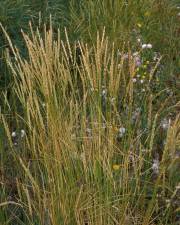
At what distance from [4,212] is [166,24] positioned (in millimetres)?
2439

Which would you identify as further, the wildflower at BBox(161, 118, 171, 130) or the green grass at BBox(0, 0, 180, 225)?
the wildflower at BBox(161, 118, 171, 130)

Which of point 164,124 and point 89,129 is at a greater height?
point 89,129

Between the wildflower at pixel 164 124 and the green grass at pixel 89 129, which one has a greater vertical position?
the green grass at pixel 89 129

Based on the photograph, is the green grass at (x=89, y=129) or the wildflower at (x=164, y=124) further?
the wildflower at (x=164, y=124)

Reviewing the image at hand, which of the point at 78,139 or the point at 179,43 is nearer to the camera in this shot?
the point at 78,139

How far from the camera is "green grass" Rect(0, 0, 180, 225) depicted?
1634 millimetres

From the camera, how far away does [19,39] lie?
3342 millimetres

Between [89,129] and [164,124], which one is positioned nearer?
[89,129]

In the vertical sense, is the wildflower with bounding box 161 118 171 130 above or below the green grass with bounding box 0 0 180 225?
below

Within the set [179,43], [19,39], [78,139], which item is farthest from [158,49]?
[78,139]

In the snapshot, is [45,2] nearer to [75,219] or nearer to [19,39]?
[19,39]

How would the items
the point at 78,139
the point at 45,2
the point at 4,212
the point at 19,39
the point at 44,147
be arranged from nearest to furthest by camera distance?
the point at 44,147, the point at 78,139, the point at 4,212, the point at 19,39, the point at 45,2

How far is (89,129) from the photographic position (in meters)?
1.80

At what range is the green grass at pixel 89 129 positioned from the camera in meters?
1.63
